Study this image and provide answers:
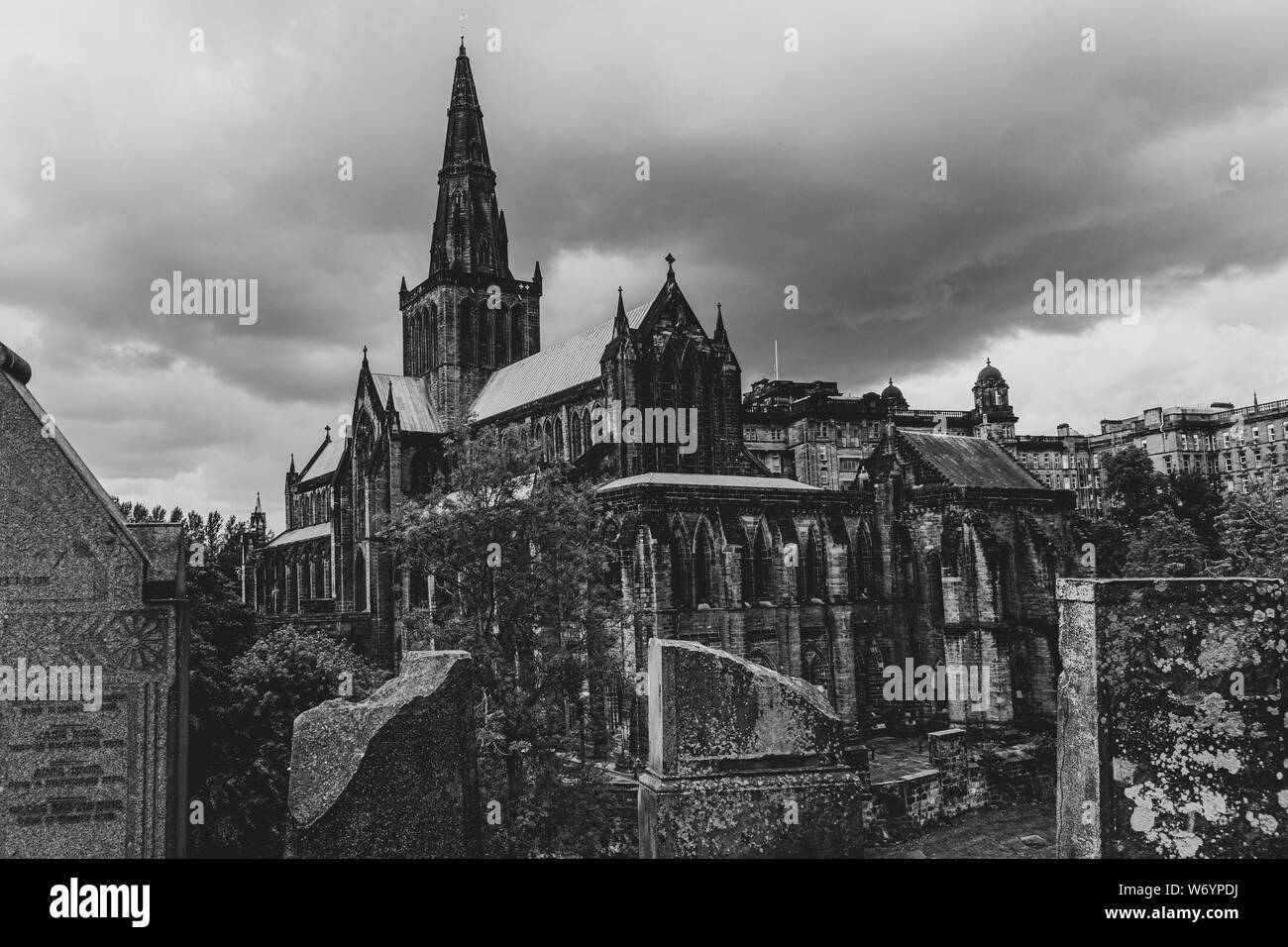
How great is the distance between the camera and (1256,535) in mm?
37406

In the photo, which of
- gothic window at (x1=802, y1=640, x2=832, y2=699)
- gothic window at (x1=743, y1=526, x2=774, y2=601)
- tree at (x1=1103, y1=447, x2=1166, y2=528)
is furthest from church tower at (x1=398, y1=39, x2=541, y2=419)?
tree at (x1=1103, y1=447, x2=1166, y2=528)

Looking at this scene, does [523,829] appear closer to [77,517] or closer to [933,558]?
[77,517]

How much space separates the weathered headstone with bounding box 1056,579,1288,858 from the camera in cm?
478

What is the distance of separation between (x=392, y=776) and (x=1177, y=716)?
439 cm

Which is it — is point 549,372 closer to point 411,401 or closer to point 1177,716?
point 411,401

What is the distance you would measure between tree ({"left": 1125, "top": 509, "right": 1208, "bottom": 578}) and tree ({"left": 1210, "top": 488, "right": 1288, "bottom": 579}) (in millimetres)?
3554

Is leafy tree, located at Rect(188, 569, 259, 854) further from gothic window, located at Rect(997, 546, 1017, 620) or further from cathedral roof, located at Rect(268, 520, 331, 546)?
cathedral roof, located at Rect(268, 520, 331, 546)

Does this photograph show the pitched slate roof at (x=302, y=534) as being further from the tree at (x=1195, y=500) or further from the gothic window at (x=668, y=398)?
the tree at (x=1195, y=500)

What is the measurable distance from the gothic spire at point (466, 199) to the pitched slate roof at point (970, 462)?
30183mm

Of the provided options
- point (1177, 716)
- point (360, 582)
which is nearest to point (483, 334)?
point (360, 582)

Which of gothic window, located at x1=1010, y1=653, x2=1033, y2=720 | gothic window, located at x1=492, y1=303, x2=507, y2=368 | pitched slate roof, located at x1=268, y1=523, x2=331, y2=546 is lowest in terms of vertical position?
gothic window, located at x1=1010, y1=653, x2=1033, y2=720

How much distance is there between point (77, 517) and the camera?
650cm
